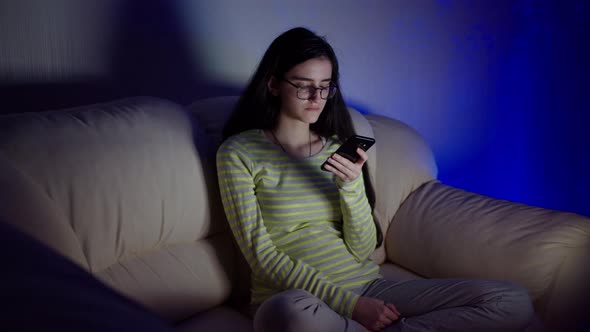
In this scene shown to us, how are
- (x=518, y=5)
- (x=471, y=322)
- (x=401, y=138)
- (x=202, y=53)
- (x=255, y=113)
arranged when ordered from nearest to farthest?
(x=471, y=322)
(x=255, y=113)
(x=202, y=53)
(x=401, y=138)
(x=518, y=5)

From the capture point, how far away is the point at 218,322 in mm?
1196

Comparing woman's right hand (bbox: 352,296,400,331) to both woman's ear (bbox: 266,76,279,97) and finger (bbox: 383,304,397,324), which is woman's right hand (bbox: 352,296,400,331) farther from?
woman's ear (bbox: 266,76,279,97)

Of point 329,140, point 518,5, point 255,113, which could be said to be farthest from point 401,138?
point 518,5

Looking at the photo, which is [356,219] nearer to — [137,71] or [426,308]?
[426,308]

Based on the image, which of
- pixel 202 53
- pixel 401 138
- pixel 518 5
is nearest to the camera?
pixel 202 53

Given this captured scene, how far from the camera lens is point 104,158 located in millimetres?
1048

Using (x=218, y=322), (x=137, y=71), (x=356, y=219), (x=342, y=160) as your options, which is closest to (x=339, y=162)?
(x=342, y=160)

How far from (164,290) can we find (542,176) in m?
2.09

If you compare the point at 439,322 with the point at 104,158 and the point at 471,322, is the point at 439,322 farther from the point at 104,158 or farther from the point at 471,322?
the point at 104,158

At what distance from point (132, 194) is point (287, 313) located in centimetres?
44

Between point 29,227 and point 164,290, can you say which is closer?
point 29,227

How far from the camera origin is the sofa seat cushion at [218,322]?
1167 millimetres

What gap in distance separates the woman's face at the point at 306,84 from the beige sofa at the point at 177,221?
0.80 feet

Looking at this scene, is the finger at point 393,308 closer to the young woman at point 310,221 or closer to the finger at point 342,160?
the young woman at point 310,221
